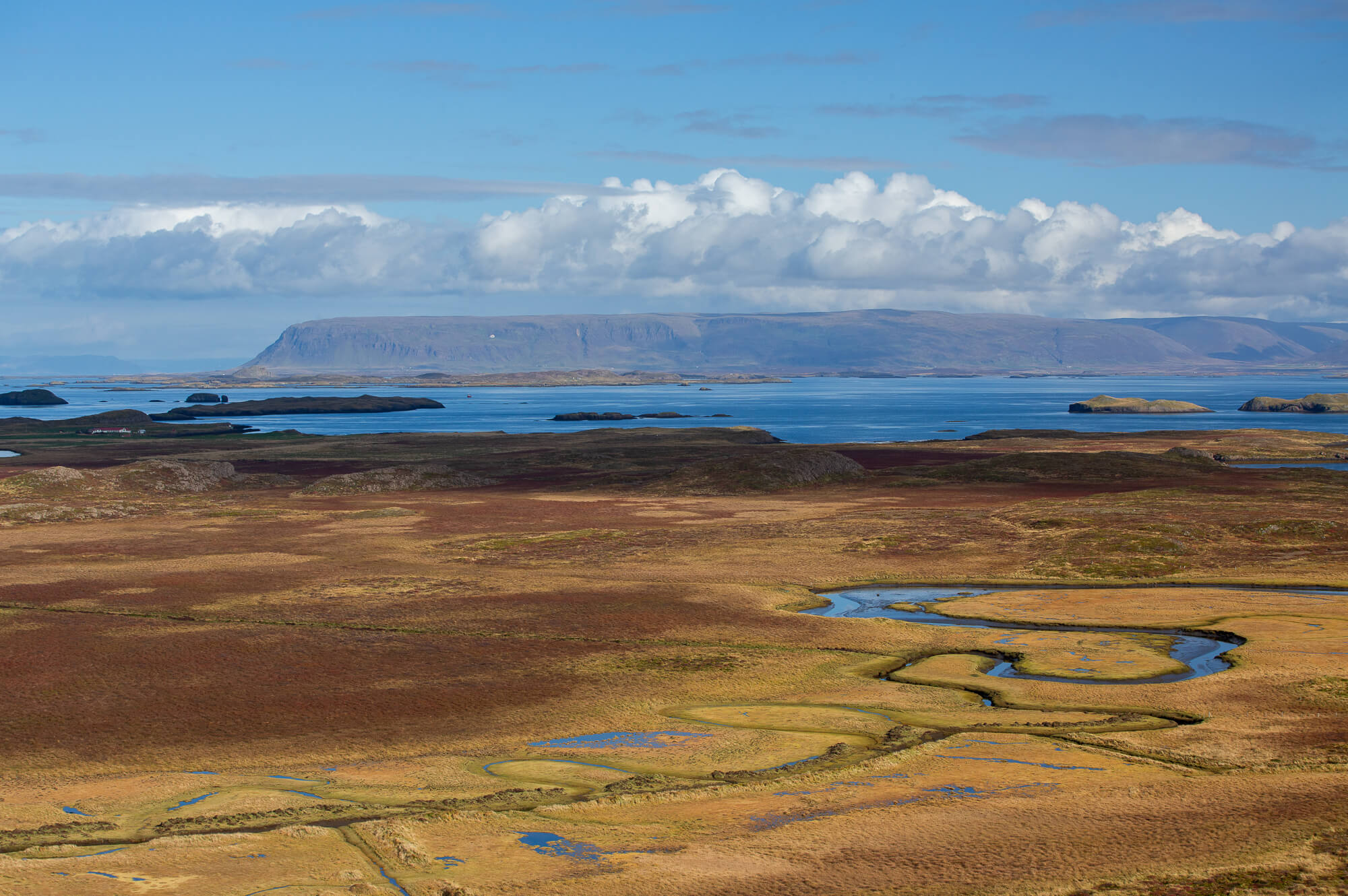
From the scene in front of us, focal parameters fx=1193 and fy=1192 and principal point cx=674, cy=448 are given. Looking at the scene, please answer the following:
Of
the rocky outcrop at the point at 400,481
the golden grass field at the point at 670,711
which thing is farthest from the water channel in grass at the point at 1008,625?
the rocky outcrop at the point at 400,481

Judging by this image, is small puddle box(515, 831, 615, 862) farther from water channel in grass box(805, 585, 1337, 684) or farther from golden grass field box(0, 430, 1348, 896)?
water channel in grass box(805, 585, 1337, 684)

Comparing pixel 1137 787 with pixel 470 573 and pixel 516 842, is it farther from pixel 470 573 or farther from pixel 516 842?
pixel 470 573

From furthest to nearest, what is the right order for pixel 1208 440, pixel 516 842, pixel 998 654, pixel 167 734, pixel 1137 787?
pixel 1208 440, pixel 998 654, pixel 167 734, pixel 1137 787, pixel 516 842

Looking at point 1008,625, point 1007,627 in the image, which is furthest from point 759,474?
point 1007,627

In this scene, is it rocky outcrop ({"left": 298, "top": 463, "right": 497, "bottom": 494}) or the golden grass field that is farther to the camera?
rocky outcrop ({"left": 298, "top": 463, "right": 497, "bottom": 494})

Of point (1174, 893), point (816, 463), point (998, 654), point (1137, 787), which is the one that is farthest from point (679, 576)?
point (816, 463)

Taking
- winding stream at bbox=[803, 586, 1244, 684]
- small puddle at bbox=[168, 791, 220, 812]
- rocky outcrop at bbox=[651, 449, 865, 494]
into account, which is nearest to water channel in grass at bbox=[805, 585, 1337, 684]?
winding stream at bbox=[803, 586, 1244, 684]
